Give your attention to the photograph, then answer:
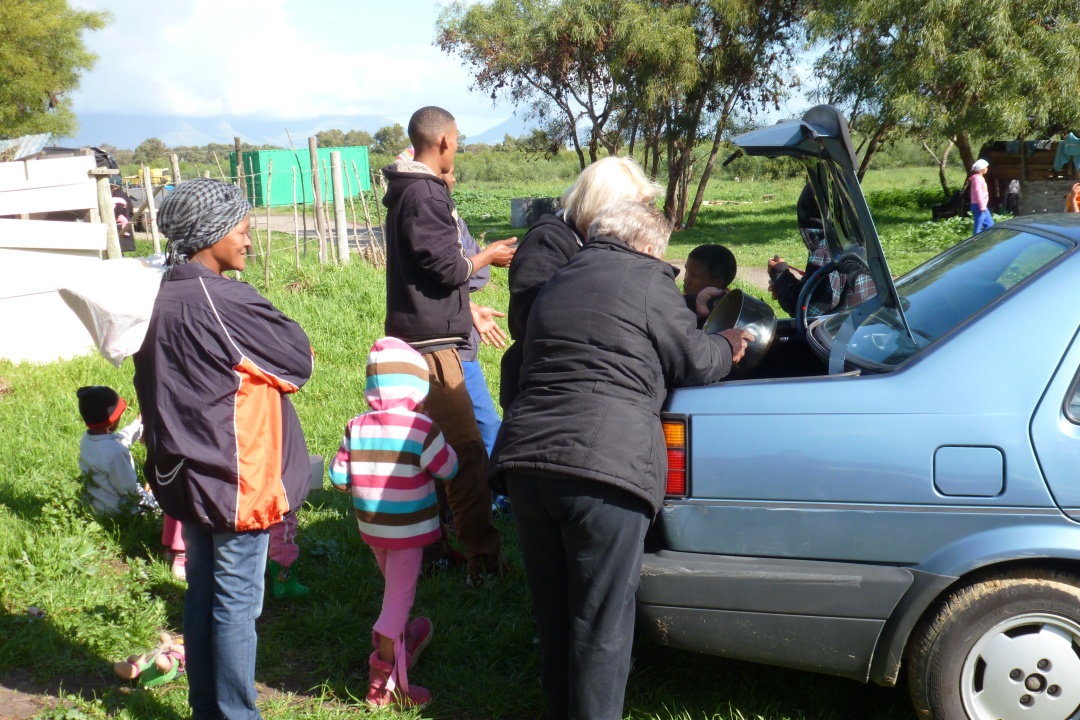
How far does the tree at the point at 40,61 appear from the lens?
91.2ft

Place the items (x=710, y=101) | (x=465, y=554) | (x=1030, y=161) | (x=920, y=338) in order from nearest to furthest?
(x=920, y=338)
(x=465, y=554)
(x=1030, y=161)
(x=710, y=101)

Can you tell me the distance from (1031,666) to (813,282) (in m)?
1.79

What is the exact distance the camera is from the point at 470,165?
58.4 meters

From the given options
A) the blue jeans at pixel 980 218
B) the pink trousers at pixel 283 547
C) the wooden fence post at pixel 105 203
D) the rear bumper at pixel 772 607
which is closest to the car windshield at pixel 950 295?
the rear bumper at pixel 772 607

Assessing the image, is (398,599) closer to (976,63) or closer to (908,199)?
(976,63)

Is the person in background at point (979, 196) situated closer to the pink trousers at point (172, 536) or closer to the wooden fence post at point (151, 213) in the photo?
the wooden fence post at point (151, 213)

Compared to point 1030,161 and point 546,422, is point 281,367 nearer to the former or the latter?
point 546,422

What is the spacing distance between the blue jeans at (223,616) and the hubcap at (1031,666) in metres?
2.09

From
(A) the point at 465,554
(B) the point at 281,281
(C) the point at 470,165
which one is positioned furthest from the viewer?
(C) the point at 470,165

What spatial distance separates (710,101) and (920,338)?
2167cm

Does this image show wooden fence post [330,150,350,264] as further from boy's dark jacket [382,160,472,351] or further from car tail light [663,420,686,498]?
car tail light [663,420,686,498]

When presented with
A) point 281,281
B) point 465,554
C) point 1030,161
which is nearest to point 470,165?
point 1030,161

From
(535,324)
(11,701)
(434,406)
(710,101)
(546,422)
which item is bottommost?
(11,701)

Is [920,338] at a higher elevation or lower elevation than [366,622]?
higher
